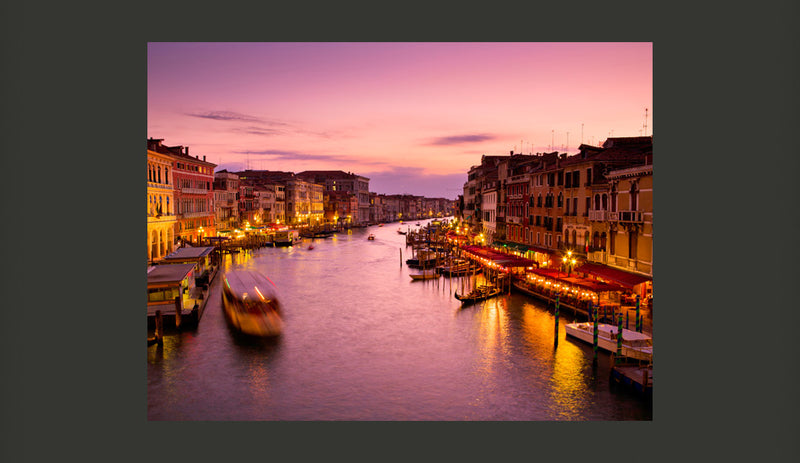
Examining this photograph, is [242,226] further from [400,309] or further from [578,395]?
[578,395]

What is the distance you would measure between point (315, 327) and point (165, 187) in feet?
58.6

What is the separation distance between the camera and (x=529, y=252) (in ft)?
91.4

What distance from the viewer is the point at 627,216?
58.2 feet

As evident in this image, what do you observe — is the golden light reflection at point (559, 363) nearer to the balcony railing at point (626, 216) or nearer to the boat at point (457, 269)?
the balcony railing at point (626, 216)

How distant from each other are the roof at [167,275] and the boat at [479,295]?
1111 centimetres

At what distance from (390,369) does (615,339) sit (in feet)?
19.9

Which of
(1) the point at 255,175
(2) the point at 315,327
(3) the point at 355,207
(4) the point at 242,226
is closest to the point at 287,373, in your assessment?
(2) the point at 315,327

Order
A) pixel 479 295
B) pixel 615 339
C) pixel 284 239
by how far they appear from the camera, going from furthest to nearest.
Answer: pixel 284 239, pixel 479 295, pixel 615 339

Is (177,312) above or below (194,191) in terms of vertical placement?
below

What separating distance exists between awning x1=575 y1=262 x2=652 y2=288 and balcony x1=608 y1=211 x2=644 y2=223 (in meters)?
1.78

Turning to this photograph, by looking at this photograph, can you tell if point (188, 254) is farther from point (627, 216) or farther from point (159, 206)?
point (627, 216)

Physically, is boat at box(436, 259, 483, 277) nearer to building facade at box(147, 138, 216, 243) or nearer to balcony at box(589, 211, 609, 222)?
balcony at box(589, 211, 609, 222)

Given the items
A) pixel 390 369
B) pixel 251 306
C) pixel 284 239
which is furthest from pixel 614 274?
pixel 284 239

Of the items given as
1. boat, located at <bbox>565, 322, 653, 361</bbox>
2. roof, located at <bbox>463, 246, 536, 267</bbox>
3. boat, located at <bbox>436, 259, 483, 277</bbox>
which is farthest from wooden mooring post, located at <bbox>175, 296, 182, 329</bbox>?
boat, located at <bbox>436, 259, 483, 277</bbox>
